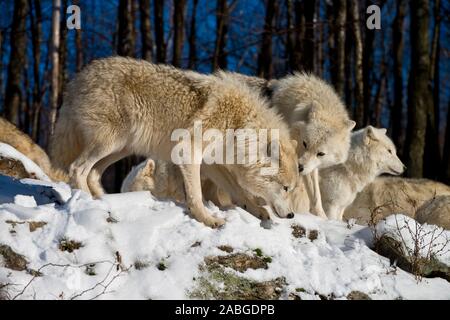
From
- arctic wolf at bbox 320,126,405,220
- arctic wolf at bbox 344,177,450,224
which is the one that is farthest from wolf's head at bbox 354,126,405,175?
arctic wolf at bbox 344,177,450,224

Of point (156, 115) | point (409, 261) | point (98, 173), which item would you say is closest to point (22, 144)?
point (98, 173)

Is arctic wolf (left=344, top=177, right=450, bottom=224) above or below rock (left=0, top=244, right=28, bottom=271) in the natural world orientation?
below

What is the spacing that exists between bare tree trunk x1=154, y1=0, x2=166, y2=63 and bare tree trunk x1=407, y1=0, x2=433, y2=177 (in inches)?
239

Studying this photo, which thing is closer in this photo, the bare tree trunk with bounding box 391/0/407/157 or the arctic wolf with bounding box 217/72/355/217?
the arctic wolf with bounding box 217/72/355/217

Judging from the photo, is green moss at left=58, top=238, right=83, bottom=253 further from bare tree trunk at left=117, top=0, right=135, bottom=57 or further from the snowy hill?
bare tree trunk at left=117, top=0, right=135, bottom=57

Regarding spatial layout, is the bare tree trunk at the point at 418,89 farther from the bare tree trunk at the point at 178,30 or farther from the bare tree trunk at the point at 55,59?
the bare tree trunk at the point at 55,59

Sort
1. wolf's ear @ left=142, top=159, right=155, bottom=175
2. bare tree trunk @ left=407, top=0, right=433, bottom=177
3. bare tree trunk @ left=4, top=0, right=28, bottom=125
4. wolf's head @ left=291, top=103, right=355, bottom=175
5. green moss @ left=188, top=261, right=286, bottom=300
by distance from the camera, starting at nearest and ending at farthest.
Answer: green moss @ left=188, top=261, right=286, bottom=300 → wolf's head @ left=291, top=103, right=355, bottom=175 → wolf's ear @ left=142, top=159, right=155, bottom=175 → bare tree trunk @ left=407, top=0, right=433, bottom=177 → bare tree trunk @ left=4, top=0, right=28, bottom=125

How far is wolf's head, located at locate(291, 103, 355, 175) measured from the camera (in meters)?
7.32

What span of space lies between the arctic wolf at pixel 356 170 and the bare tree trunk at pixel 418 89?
309 cm

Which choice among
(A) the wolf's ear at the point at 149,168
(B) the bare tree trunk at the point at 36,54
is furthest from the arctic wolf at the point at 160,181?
(B) the bare tree trunk at the point at 36,54

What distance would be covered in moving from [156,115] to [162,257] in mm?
1704

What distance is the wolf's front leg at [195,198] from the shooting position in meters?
5.44
